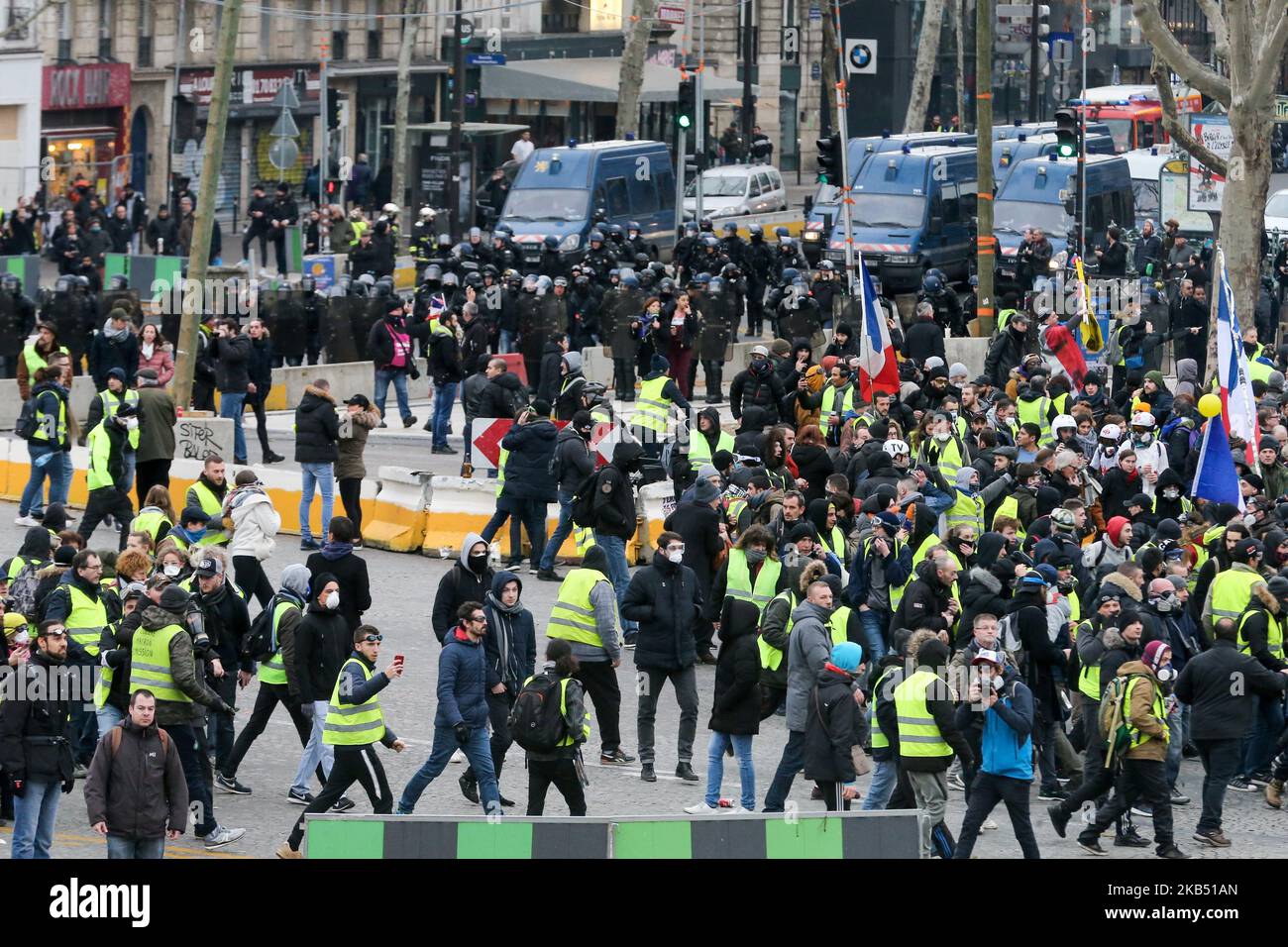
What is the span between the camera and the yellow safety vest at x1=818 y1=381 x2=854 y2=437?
831 inches

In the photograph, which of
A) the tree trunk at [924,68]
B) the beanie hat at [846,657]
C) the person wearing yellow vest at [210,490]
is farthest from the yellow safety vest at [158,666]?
the tree trunk at [924,68]

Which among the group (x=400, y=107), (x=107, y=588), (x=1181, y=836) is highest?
(x=400, y=107)

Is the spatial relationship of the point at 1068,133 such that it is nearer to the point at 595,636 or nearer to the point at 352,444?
the point at 352,444

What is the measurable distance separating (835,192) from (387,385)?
15.5 meters

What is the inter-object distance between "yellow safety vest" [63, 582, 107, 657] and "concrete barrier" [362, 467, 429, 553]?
712 centimetres

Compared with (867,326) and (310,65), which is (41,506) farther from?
(310,65)

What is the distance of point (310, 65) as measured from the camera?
55.8 metres

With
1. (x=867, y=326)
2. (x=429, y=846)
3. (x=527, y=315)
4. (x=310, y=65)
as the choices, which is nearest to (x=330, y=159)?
(x=310, y=65)

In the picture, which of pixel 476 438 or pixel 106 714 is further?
pixel 476 438

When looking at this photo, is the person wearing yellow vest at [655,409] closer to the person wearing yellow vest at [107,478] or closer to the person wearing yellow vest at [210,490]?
the person wearing yellow vest at [107,478]

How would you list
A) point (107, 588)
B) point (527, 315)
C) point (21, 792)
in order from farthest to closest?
point (527, 315) < point (107, 588) < point (21, 792)

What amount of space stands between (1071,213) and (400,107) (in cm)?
1676

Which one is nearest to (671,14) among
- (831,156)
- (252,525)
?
(831,156)

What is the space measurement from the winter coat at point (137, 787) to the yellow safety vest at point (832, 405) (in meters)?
10.3
